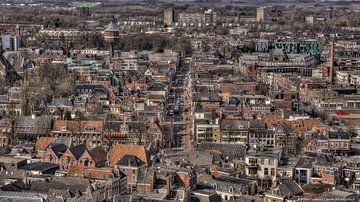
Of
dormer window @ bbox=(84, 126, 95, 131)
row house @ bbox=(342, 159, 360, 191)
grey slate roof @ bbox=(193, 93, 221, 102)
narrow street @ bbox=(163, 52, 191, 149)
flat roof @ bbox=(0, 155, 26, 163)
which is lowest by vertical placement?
row house @ bbox=(342, 159, 360, 191)

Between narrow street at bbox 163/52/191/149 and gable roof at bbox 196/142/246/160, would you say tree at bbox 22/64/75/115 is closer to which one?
narrow street at bbox 163/52/191/149

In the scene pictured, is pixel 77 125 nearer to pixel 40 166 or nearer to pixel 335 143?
pixel 40 166

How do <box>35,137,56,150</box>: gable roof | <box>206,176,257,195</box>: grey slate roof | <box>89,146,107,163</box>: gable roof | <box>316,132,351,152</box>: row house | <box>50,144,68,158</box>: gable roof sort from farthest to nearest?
1. <box>316,132,351,152</box>: row house
2. <box>35,137,56,150</box>: gable roof
3. <box>50,144,68,158</box>: gable roof
4. <box>89,146,107,163</box>: gable roof
5. <box>206,176,257,195</box>: grey slate roof

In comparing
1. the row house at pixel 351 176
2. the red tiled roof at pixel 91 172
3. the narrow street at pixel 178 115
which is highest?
the red tiled roof at pixel 91 172

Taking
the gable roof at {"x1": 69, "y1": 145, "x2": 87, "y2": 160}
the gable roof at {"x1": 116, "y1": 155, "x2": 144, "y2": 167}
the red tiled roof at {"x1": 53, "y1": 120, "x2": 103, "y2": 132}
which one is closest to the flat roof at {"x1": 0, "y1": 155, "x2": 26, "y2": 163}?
the gable roof at {"x1": 69, "y1": 145, "x2": 87, "y2": 160}

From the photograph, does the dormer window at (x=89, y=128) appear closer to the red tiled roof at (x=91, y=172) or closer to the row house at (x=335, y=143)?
the red tiled roof at (x=91, y=172)

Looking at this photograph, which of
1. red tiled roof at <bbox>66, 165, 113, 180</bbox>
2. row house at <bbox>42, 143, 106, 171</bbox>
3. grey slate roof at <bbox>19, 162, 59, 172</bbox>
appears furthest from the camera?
row house at <bbox>42, 143, 106, 171</bbox>

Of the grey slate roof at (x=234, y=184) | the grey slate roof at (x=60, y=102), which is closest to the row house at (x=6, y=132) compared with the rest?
the grey slate roof at (x=60, y=102)

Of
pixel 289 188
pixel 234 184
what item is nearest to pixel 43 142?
pixel 234 184

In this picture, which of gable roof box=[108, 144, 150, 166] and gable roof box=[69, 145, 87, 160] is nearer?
gable roof box=[108, 144, 150, 166]
